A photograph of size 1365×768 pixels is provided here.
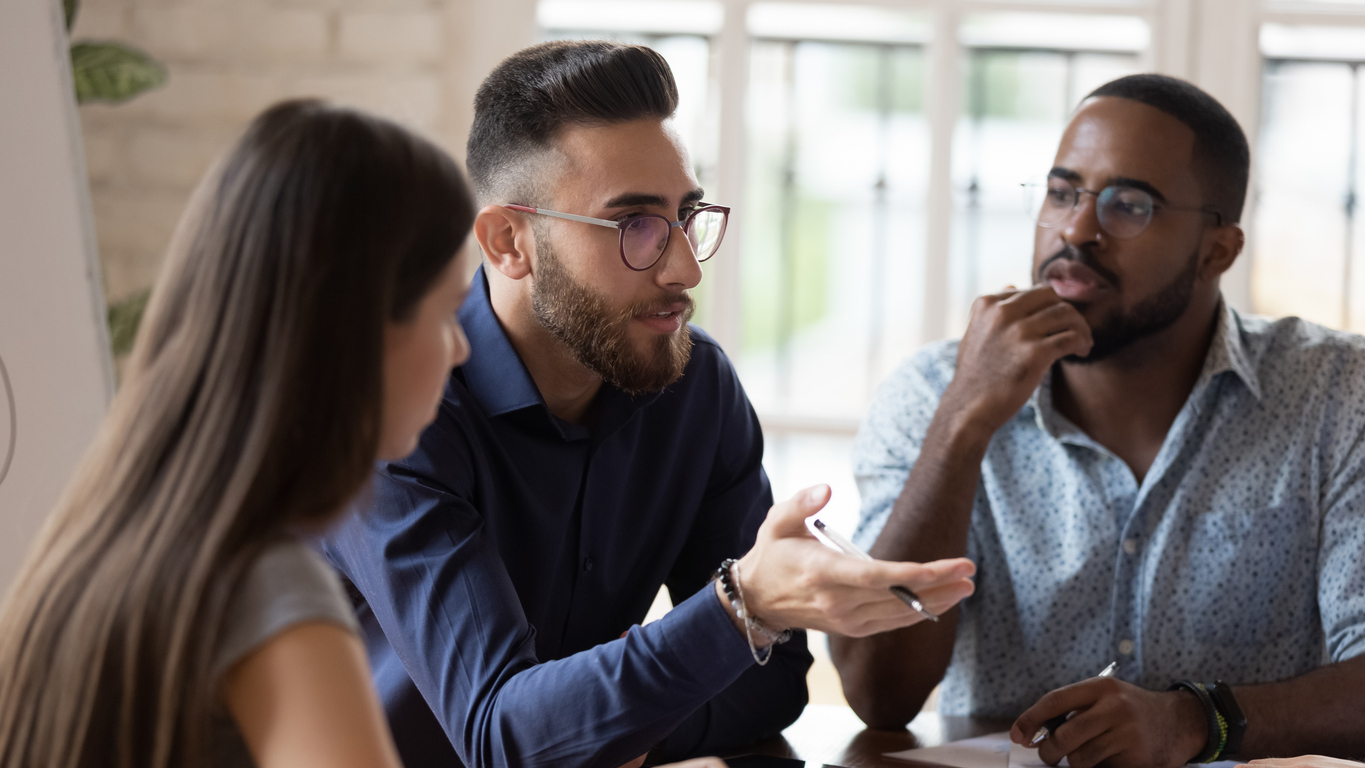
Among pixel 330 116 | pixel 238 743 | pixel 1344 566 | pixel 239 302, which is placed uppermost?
pixel 330 116

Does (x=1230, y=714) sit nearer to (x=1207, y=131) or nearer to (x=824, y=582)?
(x=824, y=582)

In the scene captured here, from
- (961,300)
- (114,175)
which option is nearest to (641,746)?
(961,300)

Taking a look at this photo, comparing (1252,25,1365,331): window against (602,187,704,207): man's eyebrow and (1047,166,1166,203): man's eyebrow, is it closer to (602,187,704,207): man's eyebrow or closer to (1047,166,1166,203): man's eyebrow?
(1047,166,1166,203): man's eyebrow

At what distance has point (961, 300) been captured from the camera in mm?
2758

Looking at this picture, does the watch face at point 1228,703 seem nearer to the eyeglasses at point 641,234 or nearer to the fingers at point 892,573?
the fingers at point 892,573

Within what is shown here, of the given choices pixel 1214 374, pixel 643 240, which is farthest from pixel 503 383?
pixel 1214 374

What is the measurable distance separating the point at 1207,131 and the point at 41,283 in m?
1.56

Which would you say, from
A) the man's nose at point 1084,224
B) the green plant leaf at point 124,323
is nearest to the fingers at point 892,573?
the man's nose at point 1084,224

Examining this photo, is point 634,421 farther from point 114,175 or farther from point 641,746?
point 114,175

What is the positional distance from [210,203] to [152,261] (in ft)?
7.05

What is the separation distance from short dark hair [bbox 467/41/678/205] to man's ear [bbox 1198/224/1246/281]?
2.56 ft

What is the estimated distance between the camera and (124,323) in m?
2.21

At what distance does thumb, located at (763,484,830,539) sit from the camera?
92 centimetres

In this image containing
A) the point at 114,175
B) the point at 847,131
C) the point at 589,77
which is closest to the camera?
the point at 589,77
